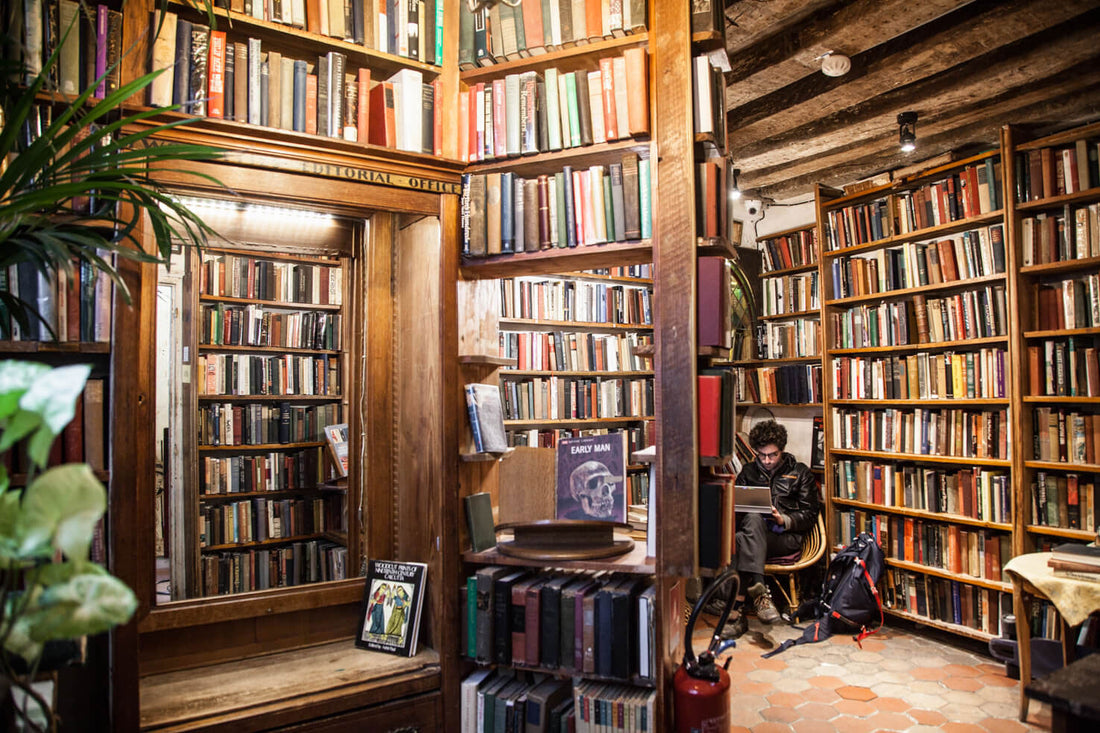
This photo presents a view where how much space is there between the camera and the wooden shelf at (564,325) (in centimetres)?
437

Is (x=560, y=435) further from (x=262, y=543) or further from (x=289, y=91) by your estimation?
(x=289, y=91)

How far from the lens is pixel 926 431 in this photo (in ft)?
13.7

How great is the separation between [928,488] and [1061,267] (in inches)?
56.7

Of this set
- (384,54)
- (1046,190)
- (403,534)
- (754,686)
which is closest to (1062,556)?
(754,686)

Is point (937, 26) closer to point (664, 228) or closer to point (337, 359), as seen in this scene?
point (664, 228)

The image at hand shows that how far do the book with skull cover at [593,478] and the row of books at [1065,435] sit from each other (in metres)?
2.65

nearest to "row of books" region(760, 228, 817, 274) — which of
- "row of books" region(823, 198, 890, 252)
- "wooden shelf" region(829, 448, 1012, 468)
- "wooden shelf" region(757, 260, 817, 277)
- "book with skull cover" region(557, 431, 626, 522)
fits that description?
"wooden shelf" region(757, 260, 817, 277)

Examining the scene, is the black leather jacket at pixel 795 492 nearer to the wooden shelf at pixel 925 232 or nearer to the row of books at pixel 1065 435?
the row of books at pixel 1065 435

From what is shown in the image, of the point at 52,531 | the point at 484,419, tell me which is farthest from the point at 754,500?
the point at 52,531

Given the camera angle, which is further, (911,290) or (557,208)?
(911,290)

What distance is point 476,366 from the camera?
8.33ft

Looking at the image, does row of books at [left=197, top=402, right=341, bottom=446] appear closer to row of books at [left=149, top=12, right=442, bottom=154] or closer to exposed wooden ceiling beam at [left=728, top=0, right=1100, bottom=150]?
row of books at [left=149, top=12, right=442, bottom=154]

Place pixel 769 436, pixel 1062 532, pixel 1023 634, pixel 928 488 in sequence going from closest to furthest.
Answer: pixel 1023 634
pixel 1062 532
pixel 928 488
pixel 769 436

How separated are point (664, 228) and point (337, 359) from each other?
143cm
